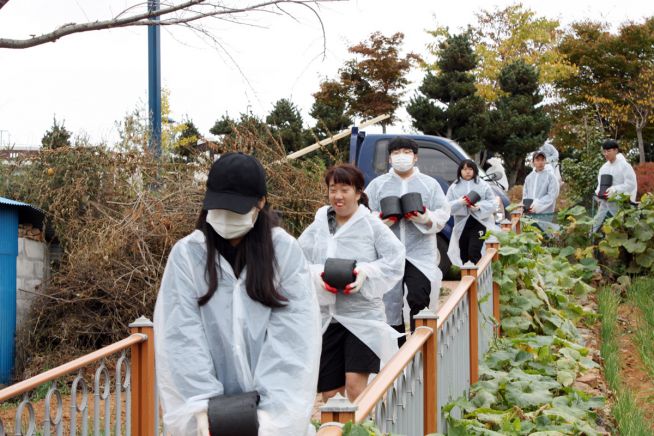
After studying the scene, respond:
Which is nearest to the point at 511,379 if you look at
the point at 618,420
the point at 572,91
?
the point at 618,420

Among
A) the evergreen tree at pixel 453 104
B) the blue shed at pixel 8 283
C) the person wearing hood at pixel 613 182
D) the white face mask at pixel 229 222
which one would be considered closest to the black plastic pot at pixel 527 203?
the person wearing hood at pixel 613 182

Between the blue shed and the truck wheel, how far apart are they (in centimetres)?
484

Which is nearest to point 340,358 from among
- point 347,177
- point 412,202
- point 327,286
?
point 327,286

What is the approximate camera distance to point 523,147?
30.0 meters

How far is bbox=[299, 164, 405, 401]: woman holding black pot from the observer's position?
16.8ft

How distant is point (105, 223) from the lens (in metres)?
8.95

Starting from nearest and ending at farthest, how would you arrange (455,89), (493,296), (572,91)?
1. (493,296)
2. (455,89)
3. (572,91)

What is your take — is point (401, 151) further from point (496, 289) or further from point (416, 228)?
point (496, 289)

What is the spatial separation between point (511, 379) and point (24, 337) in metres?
5.07

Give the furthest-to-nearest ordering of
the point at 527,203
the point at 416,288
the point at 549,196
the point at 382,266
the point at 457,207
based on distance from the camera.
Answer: the point at 527,203 < the point at 549,196 < the point at 457,207 < the point at 416,288 < the point at 382,266

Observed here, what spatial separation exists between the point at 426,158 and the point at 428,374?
26.7 ft

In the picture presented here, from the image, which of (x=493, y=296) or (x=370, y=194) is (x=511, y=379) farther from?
(x=370, y=194)

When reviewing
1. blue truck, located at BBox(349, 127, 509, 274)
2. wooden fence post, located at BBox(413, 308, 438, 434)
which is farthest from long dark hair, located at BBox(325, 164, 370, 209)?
blue truck, located at BBox(349, 127, 509, 274)

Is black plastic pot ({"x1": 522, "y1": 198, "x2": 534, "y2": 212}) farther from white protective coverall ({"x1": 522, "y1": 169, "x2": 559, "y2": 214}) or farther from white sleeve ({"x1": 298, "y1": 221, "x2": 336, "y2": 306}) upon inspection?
white sleeve ({"x1": 298, "y1": 221, "x2": 336, "y2": 306})
